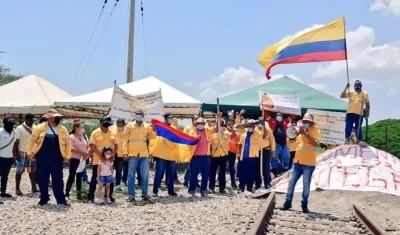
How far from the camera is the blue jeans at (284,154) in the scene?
16.7 metres

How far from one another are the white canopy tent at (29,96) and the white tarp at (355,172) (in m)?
13.6

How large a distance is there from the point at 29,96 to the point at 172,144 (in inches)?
528

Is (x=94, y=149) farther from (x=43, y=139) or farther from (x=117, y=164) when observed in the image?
(x=117, y=164)

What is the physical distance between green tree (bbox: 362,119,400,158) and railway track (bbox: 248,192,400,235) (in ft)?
58.4

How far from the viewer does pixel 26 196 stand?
1219 centimetres

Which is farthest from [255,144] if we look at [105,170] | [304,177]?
[105,170]

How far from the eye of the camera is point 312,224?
29.2 ft

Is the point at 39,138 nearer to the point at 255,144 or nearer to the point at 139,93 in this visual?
the point at 255,144

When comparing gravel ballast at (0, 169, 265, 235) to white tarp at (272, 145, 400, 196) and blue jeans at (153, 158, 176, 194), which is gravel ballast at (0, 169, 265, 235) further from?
white tarp at (272, 145, 400, 196)

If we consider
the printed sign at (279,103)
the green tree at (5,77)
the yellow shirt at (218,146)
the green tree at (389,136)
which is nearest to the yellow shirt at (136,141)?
the yellow shirt at (218,146)

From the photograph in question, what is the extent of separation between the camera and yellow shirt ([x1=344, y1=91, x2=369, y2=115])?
45.4 ft

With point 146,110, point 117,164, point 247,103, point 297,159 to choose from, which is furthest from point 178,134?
point 247,103

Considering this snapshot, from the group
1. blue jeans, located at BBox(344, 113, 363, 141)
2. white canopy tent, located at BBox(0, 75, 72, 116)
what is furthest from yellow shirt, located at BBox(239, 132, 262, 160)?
white canopy tent, located at BBox(0, 75, 72, 116)

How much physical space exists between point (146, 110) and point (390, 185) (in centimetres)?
612
